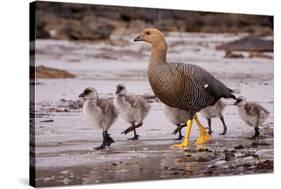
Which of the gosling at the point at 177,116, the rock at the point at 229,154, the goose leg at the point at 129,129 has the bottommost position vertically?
the rock at the point at 229,154

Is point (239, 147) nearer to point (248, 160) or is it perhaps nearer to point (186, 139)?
point (248, 160)

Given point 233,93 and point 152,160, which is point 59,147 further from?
point 233,93

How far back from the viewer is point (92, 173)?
184 inches

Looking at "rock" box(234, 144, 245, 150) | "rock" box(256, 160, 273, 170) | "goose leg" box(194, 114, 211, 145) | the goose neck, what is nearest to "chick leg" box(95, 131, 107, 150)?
the goose neck

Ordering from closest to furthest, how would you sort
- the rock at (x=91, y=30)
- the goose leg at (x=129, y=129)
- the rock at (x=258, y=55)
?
the rock at (x=91, y=30) < the goose leg at (x=129, y=129) < the rock at (x=258, y=55)

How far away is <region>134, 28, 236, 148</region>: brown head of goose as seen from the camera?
4.90 meters

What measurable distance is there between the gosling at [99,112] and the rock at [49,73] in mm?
199

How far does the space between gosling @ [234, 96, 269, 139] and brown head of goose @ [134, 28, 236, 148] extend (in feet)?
1.06

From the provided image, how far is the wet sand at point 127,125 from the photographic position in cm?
459

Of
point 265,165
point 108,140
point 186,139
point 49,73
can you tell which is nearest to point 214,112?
point 186,139

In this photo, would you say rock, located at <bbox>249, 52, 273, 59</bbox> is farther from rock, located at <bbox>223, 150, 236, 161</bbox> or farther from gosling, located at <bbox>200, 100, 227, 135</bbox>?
rock, located at <bbox>223, 150, 236, 161</bbox>

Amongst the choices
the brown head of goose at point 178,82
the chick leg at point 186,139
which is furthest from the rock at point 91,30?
the chick leg at point 186,139

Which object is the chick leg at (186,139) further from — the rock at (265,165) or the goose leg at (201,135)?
the rock at (265,165)

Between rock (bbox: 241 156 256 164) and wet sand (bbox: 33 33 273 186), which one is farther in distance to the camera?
rock (bbox: 241 156 256 164)
